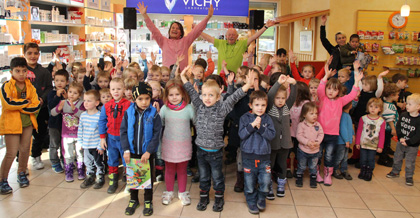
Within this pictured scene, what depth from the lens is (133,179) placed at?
3.11m

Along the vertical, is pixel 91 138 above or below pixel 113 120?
below

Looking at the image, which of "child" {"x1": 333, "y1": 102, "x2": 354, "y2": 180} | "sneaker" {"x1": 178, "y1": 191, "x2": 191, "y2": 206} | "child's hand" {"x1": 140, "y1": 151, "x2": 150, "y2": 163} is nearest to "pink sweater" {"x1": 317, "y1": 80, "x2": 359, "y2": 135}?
"child" {"x1": 333, "y1": 102, "x2": 354, "y2": 180}

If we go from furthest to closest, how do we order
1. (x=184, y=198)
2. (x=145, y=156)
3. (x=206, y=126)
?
(x=184, y=198) < (x=206, y=126) < (x=145, y=156)

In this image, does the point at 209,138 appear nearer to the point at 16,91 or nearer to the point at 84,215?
the point at 84,215

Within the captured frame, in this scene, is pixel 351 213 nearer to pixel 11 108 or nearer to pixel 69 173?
pixel 69 173

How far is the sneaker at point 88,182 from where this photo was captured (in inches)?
146

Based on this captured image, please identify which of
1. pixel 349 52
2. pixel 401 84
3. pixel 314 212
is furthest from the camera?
pixel 349 52

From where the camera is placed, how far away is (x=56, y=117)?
13.0 feet

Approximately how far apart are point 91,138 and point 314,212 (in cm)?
238

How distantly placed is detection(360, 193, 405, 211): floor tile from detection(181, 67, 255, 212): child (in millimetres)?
1523

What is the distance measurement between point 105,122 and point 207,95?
1.13 m

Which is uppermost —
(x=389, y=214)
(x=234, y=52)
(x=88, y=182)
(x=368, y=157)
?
(x=234, y=52)

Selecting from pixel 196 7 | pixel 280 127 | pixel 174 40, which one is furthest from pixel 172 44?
pixel 196 7

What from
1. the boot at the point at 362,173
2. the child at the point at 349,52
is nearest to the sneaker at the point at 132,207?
the boot at the point at 362,173
